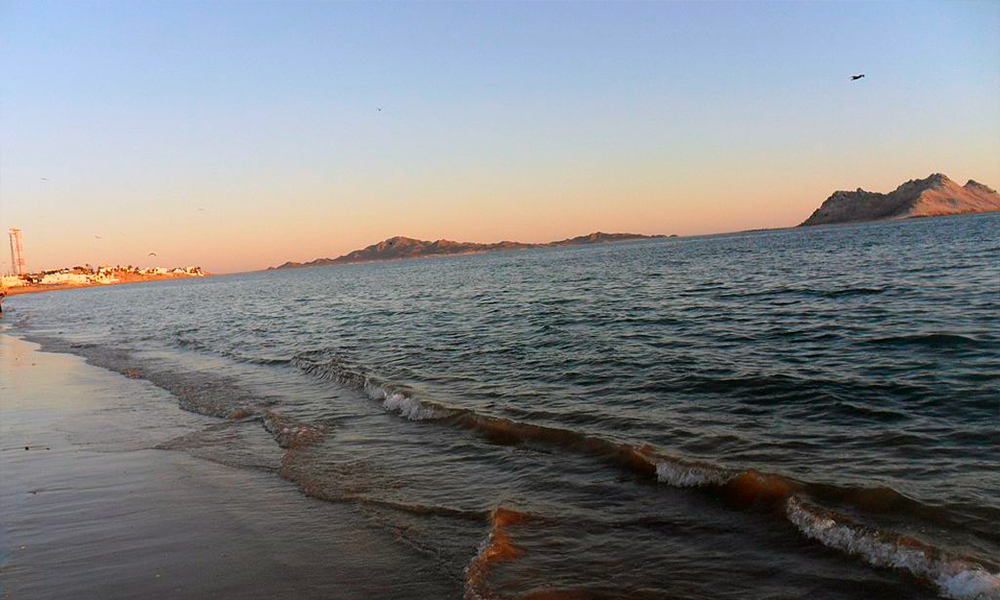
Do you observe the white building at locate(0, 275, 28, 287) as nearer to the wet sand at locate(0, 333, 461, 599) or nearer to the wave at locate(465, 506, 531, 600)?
the wet sand at locate(0, 333, 461, 599)

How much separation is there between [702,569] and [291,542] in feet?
14.1

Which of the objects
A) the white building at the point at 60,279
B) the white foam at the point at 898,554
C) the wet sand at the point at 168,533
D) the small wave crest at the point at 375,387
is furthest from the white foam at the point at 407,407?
the white building at the point at 60,279

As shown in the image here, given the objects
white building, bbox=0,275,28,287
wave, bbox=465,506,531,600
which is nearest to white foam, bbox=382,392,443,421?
wave, bbox=465,506,531,600

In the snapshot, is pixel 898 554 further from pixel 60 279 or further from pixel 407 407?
pixel 60 279

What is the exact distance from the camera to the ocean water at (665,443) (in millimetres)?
6012

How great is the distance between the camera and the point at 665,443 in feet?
31.1

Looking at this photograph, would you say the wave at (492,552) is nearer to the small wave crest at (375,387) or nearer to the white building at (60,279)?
the small wave crest at (375,387)

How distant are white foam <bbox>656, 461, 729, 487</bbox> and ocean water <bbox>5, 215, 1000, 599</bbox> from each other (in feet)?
0.10

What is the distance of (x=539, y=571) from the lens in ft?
19.9

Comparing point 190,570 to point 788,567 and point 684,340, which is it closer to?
point 788,567

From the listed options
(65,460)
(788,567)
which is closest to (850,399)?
(788,567)

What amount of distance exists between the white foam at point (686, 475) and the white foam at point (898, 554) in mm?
1041

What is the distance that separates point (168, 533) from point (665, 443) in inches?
264

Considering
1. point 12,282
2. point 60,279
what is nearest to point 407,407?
point 12,282
